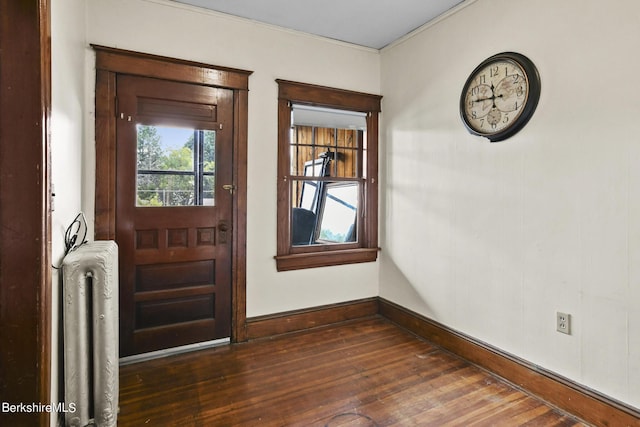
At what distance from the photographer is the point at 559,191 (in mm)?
2057

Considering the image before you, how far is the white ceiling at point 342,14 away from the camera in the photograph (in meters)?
2.66

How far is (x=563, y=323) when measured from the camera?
205cm

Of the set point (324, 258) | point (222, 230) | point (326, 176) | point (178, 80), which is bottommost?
point (324, 258)

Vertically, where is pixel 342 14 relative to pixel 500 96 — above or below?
above

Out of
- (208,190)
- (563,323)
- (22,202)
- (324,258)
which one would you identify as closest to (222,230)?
(208,190)

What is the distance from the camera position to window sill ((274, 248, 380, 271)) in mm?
3109

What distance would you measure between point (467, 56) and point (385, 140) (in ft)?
3.61

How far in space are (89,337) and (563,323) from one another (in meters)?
2.59

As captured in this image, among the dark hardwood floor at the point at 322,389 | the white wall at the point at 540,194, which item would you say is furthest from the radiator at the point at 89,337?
the white wall at the point at 540,194

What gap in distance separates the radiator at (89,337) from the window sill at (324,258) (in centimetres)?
151

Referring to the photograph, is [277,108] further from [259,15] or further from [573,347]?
[573,347]

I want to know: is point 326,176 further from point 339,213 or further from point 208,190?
point 208,190

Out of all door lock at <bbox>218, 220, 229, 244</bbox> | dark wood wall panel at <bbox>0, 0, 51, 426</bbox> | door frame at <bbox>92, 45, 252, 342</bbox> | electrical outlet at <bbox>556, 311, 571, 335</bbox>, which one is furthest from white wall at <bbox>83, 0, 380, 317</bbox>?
electrical outlet at <bbox>556, 311, 571, 335</bbox>

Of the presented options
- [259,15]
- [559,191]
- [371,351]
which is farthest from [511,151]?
[259,15]
